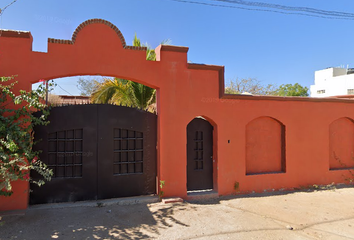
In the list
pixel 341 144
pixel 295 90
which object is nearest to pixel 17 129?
pixel 341 144

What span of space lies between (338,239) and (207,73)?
14.9ft

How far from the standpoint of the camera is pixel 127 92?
32.9 feet

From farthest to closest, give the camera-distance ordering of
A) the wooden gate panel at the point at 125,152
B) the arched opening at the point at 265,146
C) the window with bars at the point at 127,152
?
the arched opening at the point at 265,146 < the window with bars at the point at 127,152 < the wooden gate panel at the point at 125,152

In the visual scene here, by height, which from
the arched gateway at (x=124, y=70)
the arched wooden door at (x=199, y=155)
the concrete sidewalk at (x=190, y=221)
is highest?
the arched gateway at (x=124, y=70)

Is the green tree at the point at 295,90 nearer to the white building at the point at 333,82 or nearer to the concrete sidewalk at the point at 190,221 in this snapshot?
the white building at the point at 333,82

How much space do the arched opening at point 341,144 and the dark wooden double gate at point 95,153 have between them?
6142mm

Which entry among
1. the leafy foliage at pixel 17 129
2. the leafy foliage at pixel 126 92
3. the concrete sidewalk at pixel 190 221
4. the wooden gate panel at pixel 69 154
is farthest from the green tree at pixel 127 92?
the concrete sidewalk at pixel 190 221

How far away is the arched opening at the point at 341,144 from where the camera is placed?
855 cm

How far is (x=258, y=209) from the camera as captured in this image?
605 centimetres

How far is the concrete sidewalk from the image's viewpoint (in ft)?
15.0

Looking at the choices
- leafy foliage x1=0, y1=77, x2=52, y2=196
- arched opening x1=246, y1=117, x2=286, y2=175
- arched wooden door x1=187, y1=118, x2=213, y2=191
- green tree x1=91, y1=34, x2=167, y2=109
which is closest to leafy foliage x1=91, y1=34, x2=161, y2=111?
green tree x1=91, y1=34, x2=167, y2=109

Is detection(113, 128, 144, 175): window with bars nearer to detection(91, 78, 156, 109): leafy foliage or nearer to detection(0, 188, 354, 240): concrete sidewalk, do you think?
detection(0, 188, 354, 240): concrete sidewalk

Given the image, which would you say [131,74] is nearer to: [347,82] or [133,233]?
[133,233]

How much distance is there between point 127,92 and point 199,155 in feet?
14.5
